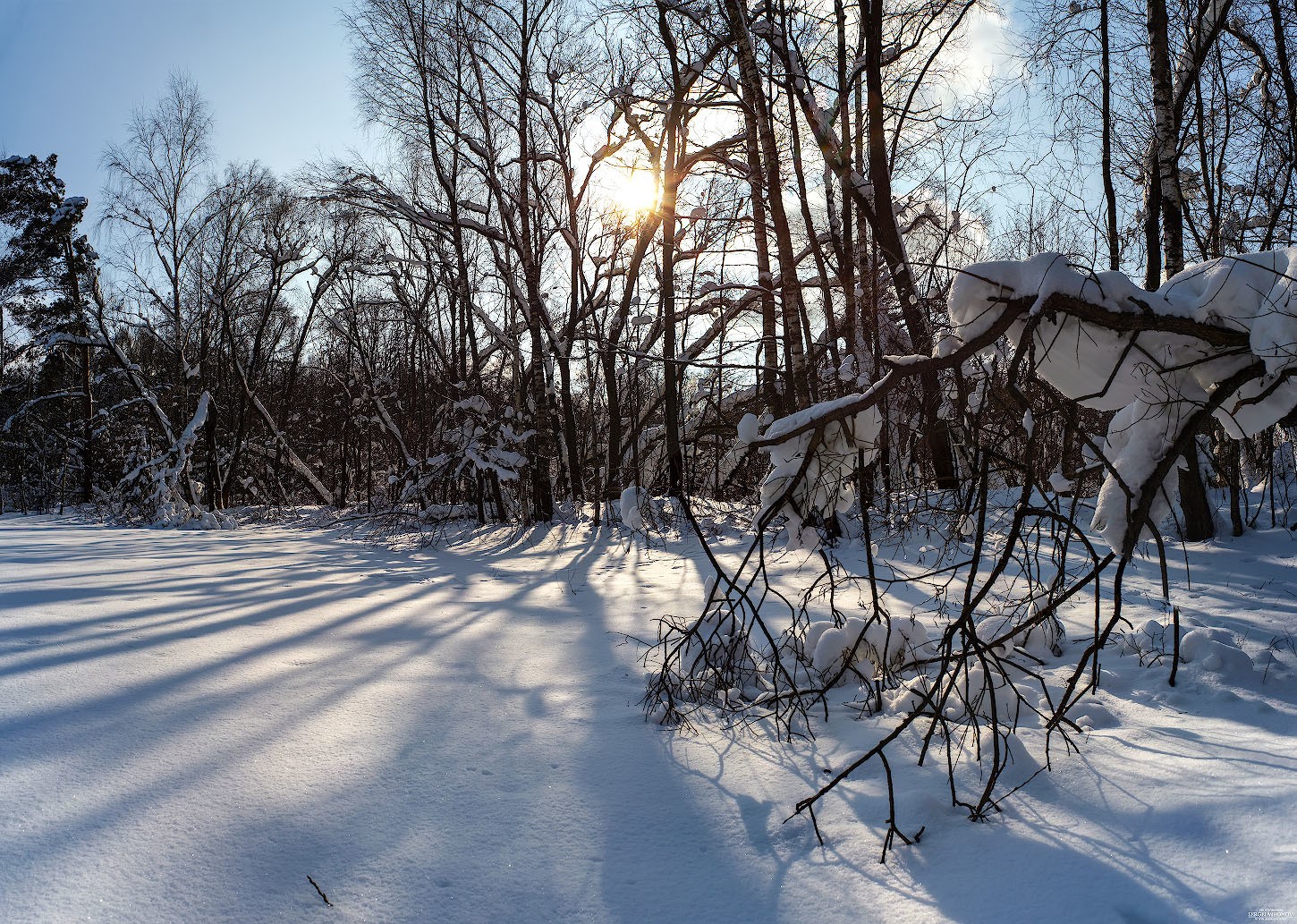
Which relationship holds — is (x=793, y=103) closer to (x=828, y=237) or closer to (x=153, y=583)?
(x=828, y=237)

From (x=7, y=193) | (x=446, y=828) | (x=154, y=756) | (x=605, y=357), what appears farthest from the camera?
(x=7, y=193)

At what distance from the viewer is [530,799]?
2172mm

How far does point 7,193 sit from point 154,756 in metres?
19.6

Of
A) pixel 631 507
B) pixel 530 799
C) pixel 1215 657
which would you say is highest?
pixel 631 507

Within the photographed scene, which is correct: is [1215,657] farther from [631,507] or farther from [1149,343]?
[631,507]

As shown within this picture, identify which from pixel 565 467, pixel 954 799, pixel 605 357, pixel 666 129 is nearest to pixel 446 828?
pixel 954 799

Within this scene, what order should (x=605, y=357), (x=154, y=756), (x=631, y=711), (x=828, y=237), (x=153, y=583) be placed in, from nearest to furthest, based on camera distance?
(x=154, y=756) → (x=631, y=711) → (x=153, y=583) → (x=828, y=237) → (x=605, y=357)

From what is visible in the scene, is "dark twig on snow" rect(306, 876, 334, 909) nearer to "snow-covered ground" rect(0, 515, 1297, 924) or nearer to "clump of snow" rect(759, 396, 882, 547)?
"snow-covered ground" rect(0, 515, 1297, 924)

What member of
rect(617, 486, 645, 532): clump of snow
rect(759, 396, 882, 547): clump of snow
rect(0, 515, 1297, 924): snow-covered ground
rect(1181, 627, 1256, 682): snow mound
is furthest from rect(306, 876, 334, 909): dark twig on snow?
rect(1181, 627, 1256, 682): snow mound

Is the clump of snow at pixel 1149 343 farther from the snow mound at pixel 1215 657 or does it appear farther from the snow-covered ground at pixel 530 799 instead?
the snow mound at pixel 1215 657

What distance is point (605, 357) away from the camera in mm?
10875

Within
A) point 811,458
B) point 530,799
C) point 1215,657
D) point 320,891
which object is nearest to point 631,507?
point 811,458

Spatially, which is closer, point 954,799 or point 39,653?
point 954,799

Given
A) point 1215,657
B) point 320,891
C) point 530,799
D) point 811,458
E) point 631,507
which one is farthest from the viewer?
point 631,507
